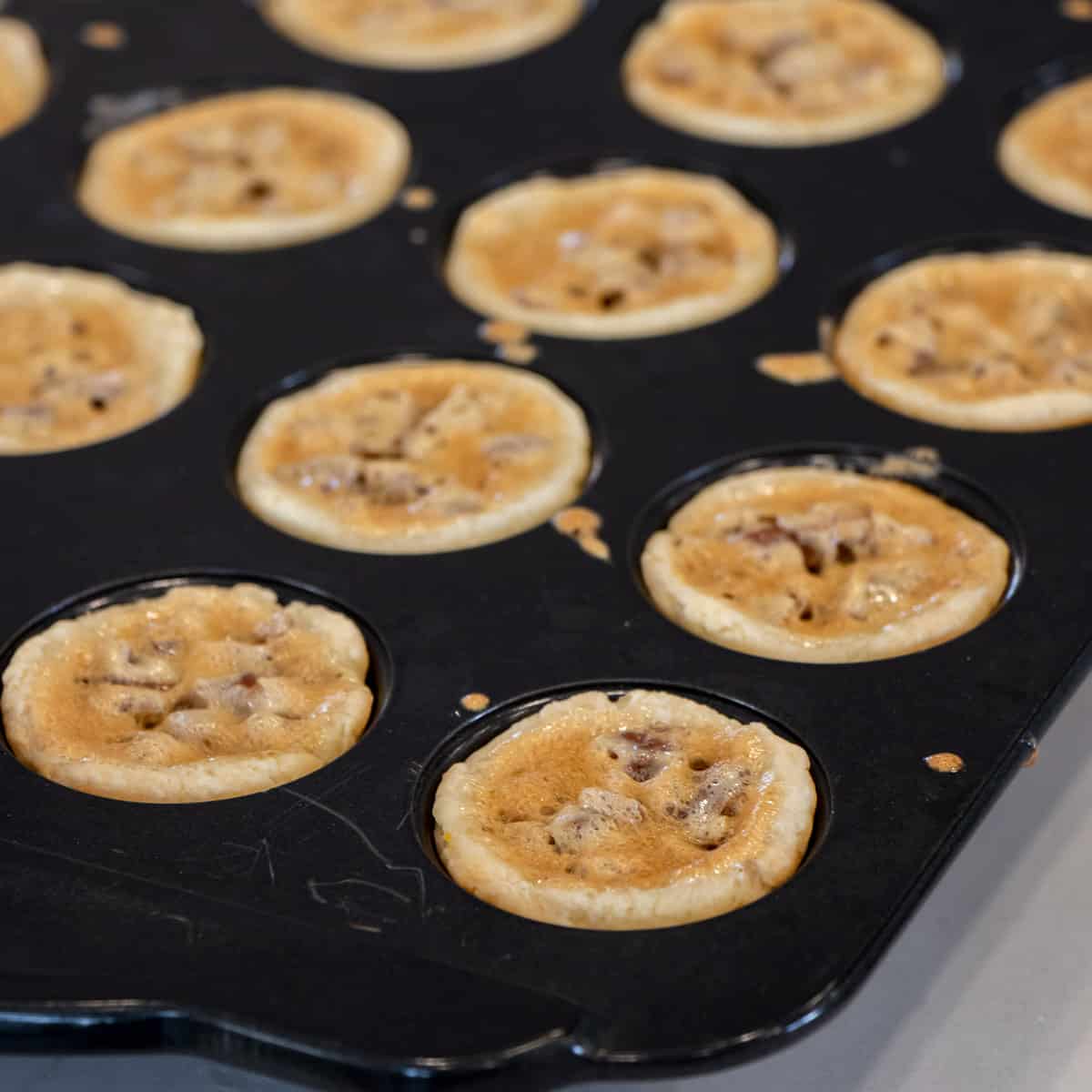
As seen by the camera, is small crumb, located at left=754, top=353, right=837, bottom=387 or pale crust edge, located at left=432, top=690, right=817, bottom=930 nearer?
pale crust edge, located at left=432, top=690, right=817, bottom=930

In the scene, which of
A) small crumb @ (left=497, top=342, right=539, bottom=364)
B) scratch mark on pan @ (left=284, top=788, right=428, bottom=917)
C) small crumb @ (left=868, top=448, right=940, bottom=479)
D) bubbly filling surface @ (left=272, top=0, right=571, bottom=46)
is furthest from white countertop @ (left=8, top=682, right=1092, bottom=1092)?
bubbly filling surface @ (left=272, top=0, right=571, bottom=46)

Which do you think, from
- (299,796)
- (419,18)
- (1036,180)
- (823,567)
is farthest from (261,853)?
(419,18)

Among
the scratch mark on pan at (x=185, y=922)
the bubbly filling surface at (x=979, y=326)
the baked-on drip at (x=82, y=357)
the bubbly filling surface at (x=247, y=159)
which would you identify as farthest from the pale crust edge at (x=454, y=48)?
the scratch mark on pan at (x=185, y=922)

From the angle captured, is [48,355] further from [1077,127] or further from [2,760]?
[1077,127]

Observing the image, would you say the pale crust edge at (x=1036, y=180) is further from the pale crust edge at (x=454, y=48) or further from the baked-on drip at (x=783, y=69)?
the pale crust edge at (x=454, y=48)

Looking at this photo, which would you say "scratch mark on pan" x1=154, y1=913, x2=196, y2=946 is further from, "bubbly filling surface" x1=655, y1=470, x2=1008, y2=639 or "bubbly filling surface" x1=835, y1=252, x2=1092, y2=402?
"bubbly filling surface" x1=835, y1=252, x2=1092, y2=402

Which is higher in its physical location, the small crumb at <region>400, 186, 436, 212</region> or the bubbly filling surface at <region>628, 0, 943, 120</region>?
the bubbly filling surface at <region>628, 0, 943, 120</region>
